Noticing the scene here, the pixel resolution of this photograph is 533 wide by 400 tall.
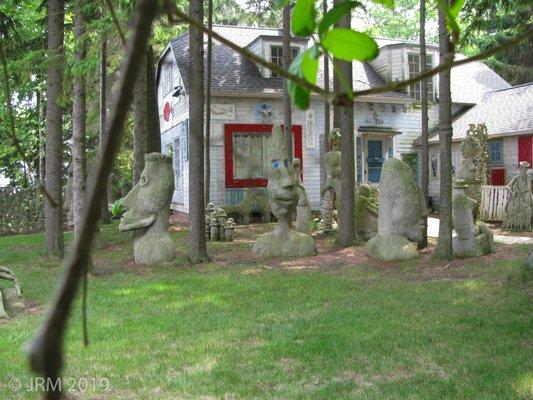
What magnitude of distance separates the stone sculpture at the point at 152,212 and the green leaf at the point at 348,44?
1051 centimetres

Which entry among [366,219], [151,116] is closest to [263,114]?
[151,116]

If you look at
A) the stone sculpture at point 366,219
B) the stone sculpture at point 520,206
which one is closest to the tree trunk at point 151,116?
the stone sculpture at point 366,219

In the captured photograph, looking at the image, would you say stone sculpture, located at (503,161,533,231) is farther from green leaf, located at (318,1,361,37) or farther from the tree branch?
the tree branch

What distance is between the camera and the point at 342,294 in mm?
7730

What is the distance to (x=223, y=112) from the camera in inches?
800

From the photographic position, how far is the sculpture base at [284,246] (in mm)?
11547

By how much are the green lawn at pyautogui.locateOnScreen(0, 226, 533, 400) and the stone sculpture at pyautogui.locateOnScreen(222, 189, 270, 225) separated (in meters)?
8.80

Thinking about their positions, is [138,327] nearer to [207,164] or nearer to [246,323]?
[246,323]

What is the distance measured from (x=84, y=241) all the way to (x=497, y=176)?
22.8m

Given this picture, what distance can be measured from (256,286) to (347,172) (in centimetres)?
510

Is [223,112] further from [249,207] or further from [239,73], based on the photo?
[249,207]

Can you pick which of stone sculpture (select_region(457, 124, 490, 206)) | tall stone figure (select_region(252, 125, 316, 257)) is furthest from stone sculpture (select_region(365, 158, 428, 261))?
stone sculpture (select_region(457, 124, 490, 206))

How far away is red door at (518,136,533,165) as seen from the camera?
781 inches

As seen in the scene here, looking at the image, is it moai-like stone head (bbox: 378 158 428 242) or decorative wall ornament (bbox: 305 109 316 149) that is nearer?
moai-like stone head (bbox: 378 158 428 242)
